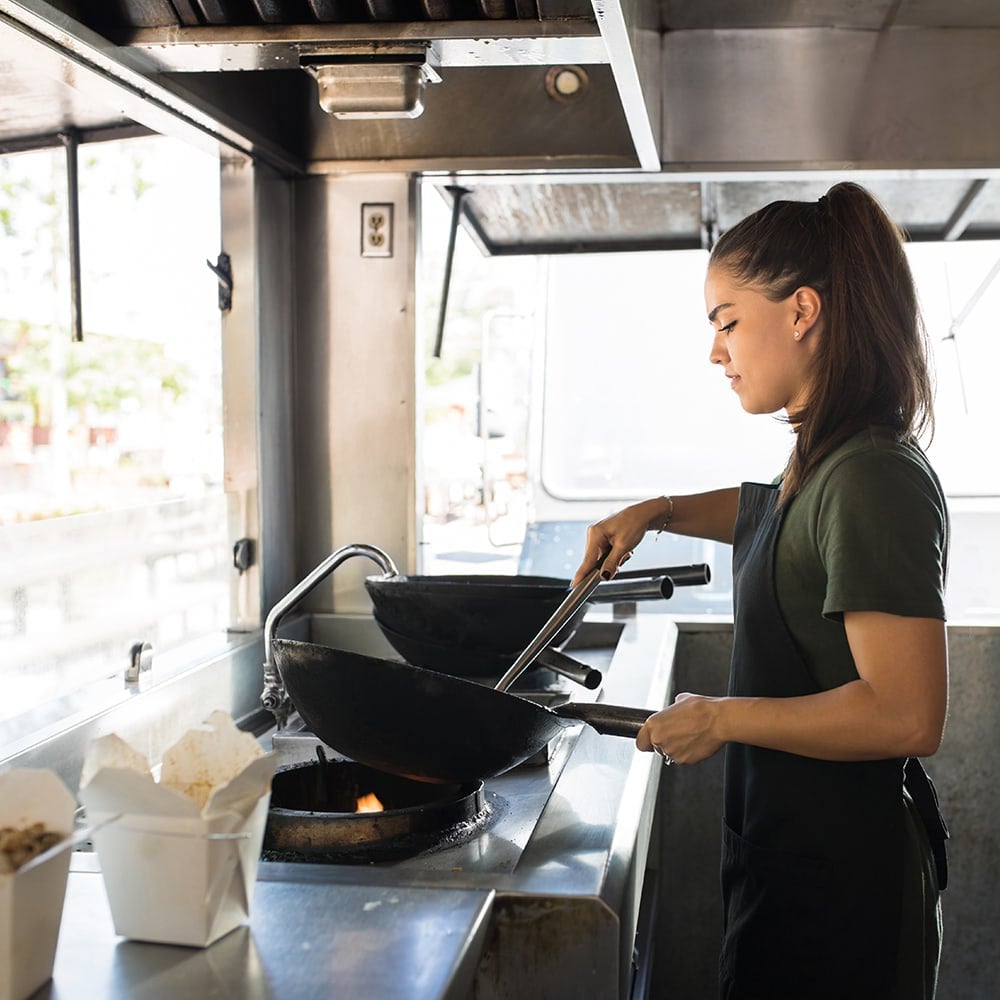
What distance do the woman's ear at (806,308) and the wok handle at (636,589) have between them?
0.52m

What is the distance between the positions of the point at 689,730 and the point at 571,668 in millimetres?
411

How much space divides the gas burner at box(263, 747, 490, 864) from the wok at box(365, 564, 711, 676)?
38 cm

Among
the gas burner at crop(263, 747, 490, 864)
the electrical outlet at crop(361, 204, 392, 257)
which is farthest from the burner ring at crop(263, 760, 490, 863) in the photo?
the electrical outlet at crop(361, 204, 392, 257)

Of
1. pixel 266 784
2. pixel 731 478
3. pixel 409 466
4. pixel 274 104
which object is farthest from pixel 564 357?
pixel 266 784

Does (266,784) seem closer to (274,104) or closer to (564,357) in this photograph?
(274,104)

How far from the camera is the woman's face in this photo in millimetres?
1409

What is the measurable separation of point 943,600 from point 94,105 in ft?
5.25

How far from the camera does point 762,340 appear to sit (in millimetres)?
1429

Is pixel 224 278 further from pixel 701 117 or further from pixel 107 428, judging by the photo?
pixel 107 428

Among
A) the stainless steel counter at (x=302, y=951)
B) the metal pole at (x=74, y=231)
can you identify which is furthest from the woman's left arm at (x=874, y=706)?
the metal pole at (x=74, y=231)

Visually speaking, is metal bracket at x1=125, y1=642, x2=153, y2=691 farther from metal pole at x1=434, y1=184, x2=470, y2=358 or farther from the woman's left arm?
metal pole at x1=434, y1=184, x2=470, y2=358

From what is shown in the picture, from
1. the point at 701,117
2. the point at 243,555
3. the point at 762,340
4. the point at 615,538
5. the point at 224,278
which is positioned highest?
the point at 701,117

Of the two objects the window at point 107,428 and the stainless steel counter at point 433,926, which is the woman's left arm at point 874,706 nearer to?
the stainless steel counter at point 433,926

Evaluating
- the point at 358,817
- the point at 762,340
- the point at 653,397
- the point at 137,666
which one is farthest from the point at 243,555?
the point at 653,397
